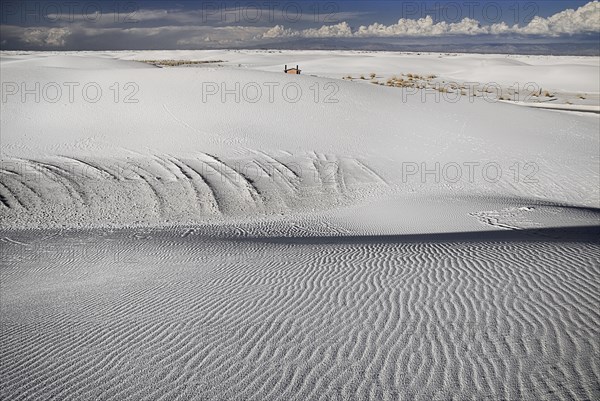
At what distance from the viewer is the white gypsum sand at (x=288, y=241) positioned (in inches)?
149

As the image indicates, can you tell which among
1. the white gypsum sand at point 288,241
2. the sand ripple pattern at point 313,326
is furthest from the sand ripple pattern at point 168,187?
the sand ripple pattern at point 313,326

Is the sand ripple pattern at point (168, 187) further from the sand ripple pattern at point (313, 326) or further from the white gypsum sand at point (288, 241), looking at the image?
the sand ripple pattern at point (313, 326)

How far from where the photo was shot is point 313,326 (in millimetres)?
4484

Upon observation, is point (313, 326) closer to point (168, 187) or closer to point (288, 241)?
point (288, 241)

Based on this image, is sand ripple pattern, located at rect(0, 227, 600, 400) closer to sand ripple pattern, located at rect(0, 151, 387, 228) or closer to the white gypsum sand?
the white gypsum sand

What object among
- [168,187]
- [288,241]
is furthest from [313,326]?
[168,187]

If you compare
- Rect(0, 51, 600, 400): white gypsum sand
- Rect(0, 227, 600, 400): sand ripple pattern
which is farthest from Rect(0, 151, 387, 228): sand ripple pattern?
Rect(0, 227, 600, 400): sand ripple pattern

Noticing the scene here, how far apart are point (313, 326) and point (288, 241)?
4.64m

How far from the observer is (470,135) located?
17.8m

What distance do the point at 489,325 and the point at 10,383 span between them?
148 inches

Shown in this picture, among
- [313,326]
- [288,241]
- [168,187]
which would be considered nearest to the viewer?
[313,326]

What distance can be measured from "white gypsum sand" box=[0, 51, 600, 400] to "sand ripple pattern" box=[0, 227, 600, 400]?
0.02 m

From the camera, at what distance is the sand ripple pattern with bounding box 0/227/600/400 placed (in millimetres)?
3562

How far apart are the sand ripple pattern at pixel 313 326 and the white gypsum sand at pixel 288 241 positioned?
0.02 metres
